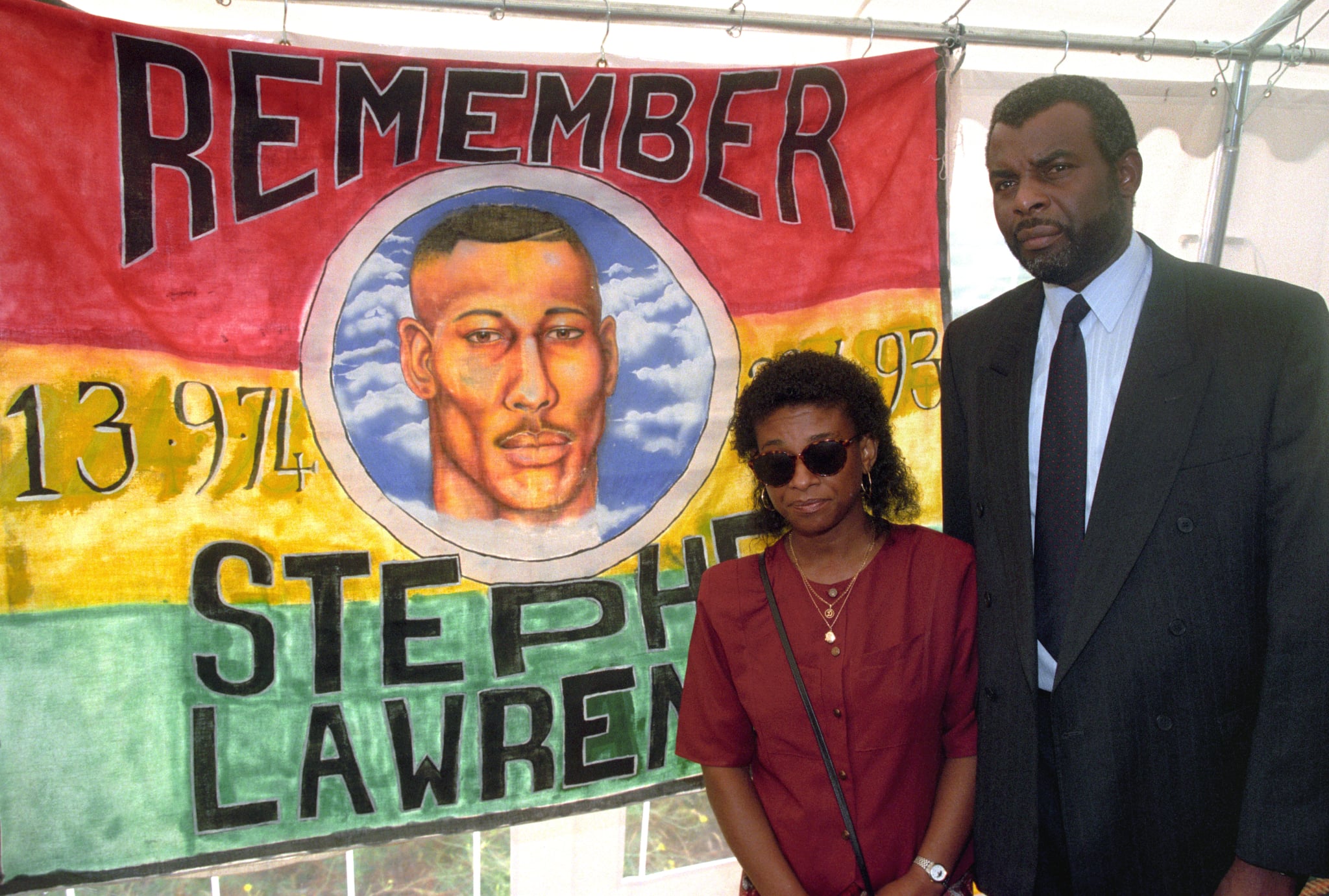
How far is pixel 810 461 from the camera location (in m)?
1.59

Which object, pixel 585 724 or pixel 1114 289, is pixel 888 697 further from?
pixel 585 724

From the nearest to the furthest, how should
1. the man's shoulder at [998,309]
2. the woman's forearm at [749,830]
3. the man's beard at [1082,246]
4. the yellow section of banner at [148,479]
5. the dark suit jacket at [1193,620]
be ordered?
the dark suit jacket at [1193,620]
the man's beard at [1082,246]
the woman's forearm at [749,830]
the man's shoulder at [998,309]
the yellow section of banner at [148,479]

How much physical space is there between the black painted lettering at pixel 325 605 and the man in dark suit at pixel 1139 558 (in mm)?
1435

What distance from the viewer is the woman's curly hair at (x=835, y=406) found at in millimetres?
1648

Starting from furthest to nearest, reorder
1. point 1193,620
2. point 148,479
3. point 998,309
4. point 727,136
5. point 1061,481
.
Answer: point 727,136
point 148,479
point 998,309
point 1061,481
point 1193,620

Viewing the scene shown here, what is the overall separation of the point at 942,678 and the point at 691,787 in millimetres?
1041

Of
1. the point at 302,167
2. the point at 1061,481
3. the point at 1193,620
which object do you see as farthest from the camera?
the point at 302,167

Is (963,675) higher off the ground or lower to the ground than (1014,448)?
lower

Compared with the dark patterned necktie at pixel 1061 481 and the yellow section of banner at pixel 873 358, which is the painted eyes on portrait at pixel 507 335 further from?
the dark patterned necktie at pixel 1061 481

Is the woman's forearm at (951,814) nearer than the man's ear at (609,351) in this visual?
Yes

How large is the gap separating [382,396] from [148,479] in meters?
0.54

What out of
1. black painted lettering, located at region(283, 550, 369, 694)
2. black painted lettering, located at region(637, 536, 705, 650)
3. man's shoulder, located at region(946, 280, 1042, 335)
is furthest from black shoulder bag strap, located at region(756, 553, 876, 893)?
black painted lettering, located at region(283, 550, 369, 694)

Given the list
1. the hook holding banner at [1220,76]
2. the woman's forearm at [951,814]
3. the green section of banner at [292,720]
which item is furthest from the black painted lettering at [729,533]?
the hook holding banner at [1220,76]

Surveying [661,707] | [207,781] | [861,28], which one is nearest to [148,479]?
[207,781]
